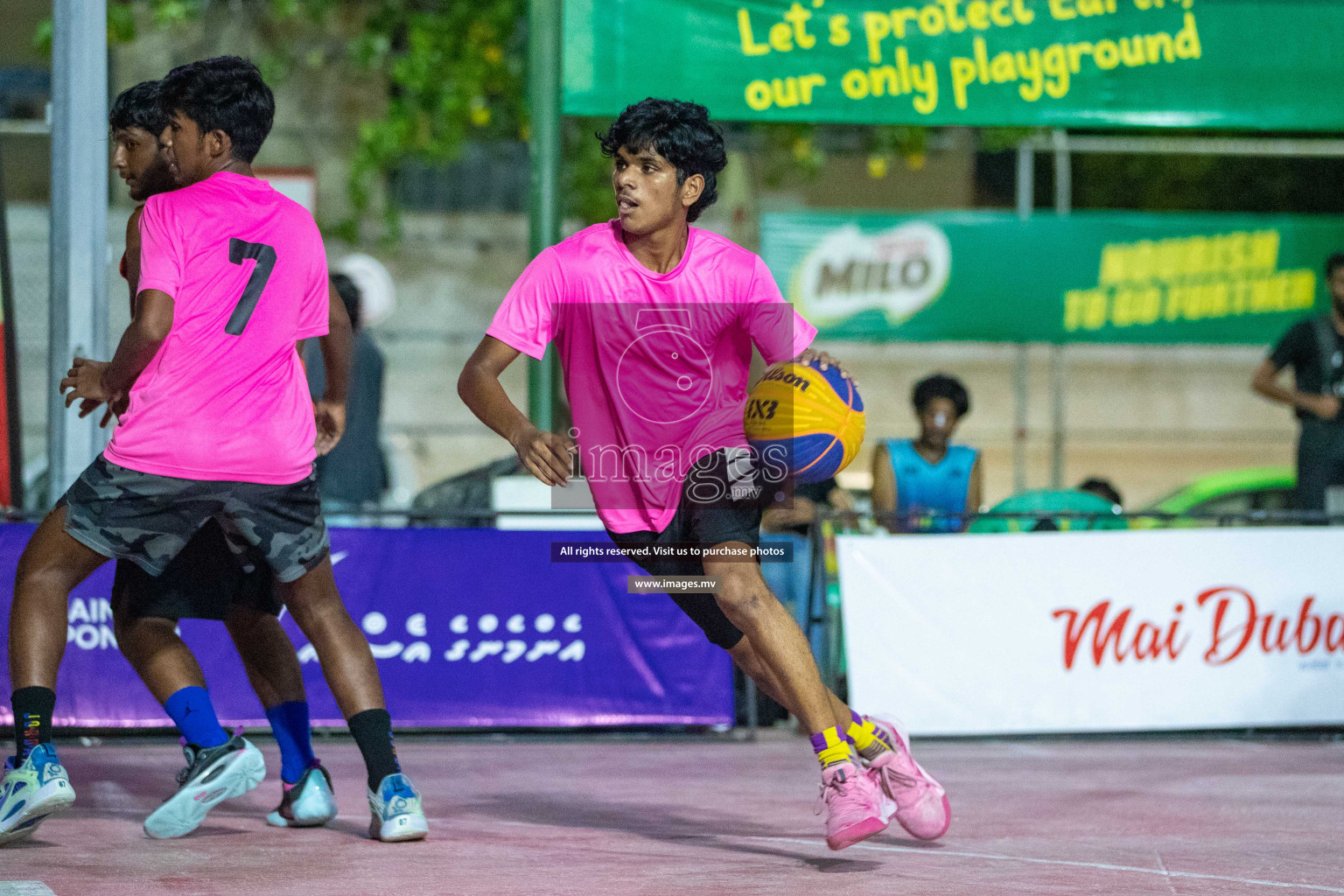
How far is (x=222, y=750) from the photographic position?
4.89 meters

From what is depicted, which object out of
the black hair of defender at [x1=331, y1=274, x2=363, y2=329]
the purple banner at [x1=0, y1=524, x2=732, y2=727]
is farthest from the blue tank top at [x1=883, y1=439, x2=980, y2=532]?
the black hair of defender at [x1=331, y1=274, x2=363, y2=329]

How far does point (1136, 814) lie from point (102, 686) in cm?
436

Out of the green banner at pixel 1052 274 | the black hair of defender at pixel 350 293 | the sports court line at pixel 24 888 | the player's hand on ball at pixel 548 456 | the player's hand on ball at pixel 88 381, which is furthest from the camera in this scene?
the green banner at pixel 1052 274

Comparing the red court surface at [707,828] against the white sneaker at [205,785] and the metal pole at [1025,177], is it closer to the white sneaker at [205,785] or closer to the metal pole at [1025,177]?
the white sneaker at [205,785]

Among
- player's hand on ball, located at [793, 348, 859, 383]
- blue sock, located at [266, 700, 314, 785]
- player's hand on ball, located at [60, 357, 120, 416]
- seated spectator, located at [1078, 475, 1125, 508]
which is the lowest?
blue sock, located at [266, 700, 314, 785]

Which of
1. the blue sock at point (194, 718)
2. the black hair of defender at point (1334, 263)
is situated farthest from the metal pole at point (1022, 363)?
the blue sock at point (194, 718)

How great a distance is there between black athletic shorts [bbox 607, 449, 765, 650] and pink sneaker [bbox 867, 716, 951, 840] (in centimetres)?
56

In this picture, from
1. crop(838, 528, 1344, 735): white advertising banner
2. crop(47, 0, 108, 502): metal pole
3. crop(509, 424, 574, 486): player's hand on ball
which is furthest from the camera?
crop(838, 528, 1344, 735): white advertising banner

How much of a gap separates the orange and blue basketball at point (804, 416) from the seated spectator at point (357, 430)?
12.3 ft

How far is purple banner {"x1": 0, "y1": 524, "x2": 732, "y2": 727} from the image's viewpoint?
738 centimetres

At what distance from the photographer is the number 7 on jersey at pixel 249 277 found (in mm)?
4699

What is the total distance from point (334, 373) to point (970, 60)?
490cm

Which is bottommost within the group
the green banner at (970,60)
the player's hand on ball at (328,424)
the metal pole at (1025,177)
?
the player's hand on ball at (328,424)

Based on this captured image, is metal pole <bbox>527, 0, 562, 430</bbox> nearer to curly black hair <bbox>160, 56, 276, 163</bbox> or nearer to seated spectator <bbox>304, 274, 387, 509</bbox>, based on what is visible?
seated spectator <bbox>304, 274, 387, 509</bbox>
